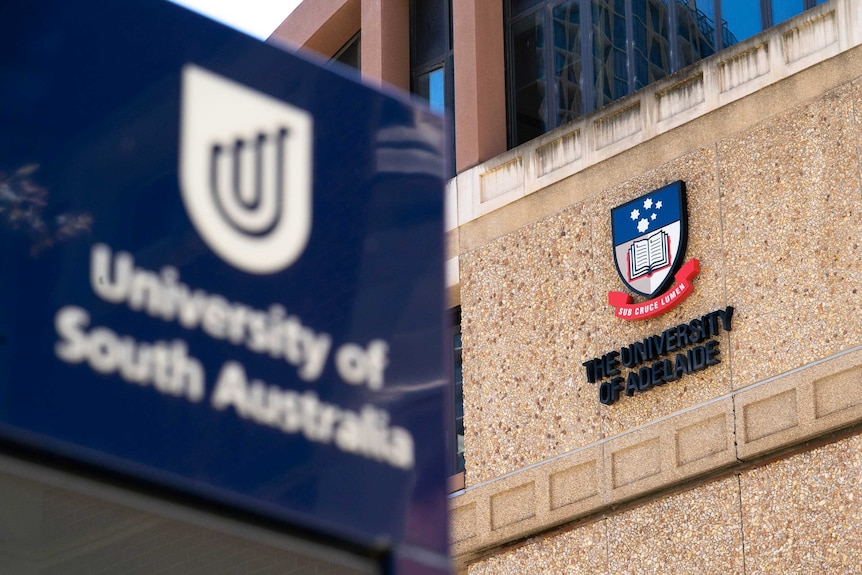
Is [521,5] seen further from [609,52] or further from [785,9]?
[785,9]

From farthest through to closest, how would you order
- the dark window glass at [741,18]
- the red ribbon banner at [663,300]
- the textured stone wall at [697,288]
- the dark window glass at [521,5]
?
the dark window glass at [521,5]
the dark window glass at [741,18]
the red ribbon banner at [663,300]
the textured stone wall at [697,288]

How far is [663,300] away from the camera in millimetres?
14477

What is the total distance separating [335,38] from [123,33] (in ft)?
64.5

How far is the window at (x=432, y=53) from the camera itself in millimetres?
19125

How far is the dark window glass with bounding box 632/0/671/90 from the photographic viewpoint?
16.5m

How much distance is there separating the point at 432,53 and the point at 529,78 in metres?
1.95

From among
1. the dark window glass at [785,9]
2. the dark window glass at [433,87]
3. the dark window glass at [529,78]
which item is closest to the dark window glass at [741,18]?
the dark window glass at [785,9]

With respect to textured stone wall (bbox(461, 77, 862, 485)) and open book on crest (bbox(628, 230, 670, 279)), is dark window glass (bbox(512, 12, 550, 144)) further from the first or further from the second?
open book on crest (bbox(628, 230, 670, 279))

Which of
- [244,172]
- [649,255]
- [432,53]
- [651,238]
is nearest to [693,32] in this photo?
[651,238]

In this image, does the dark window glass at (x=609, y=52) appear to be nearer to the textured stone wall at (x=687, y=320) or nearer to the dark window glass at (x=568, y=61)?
the dark window glass at (x=568, y=61)

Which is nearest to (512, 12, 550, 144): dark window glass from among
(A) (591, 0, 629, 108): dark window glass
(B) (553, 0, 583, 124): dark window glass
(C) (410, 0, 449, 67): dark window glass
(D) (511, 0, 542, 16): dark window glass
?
(D) (511, 0, 542, 16): dark window glass

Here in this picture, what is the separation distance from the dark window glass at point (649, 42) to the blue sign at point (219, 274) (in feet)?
47.9

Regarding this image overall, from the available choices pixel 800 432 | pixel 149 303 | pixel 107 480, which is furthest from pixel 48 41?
pixel 800 432

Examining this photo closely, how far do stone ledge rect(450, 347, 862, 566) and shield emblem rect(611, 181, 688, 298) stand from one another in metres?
1.41
